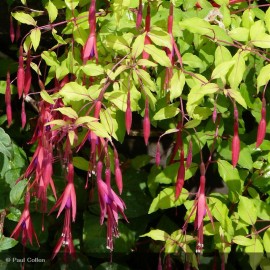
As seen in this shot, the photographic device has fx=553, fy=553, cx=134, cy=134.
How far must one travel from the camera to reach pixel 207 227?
140 centimetres

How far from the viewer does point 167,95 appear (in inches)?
52.1

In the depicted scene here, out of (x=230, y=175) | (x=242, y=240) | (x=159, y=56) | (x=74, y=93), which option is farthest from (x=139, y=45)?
(x=242, y=240)

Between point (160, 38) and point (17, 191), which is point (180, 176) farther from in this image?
point (17, 191)

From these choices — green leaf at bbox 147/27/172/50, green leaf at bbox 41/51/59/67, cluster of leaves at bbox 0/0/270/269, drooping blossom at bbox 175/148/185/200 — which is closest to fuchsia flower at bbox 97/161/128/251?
cluster of leaves at bbox 0/0/270/269

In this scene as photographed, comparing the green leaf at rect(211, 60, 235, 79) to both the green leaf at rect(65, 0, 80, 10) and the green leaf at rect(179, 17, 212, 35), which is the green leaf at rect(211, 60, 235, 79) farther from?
the green leaf at rect(65, 0, 80, 10)

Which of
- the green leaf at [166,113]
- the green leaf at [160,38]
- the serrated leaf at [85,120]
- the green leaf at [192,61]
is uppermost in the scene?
the green leaf at [160,38]

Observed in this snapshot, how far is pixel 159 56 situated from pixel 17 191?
543mm

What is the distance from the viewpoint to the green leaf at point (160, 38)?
1.14 meters

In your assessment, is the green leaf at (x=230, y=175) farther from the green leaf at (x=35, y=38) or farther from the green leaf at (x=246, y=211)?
the green leaf at (x=35, y=38)

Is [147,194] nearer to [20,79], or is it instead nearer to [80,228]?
[80,228]

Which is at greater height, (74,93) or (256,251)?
(74,93)

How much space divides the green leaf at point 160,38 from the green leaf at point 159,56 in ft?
0.05

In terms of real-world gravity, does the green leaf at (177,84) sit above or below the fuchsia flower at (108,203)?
above

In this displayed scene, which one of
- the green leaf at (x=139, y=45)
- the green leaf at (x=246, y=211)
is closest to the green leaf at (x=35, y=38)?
the green leaf at (x=139, y=45)
